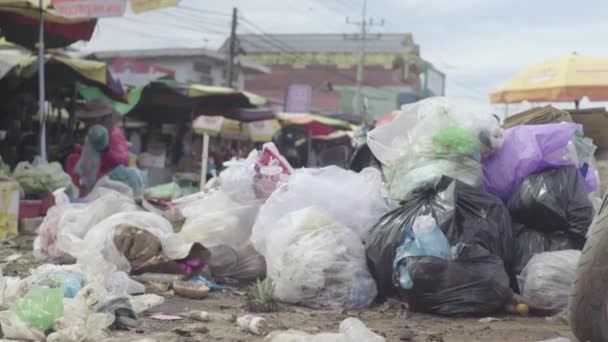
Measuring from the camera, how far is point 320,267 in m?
3.70

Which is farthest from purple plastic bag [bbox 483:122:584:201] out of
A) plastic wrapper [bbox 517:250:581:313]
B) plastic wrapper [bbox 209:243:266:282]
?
plastic wrapper [bbox 209:243:266:282]

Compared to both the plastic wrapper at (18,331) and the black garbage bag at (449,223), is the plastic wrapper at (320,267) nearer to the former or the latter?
the black garbage bag at (449,223)

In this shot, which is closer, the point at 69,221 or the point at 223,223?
the point at 223,223

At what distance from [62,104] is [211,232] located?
6.00m

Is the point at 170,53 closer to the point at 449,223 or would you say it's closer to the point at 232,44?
the point at 232,44

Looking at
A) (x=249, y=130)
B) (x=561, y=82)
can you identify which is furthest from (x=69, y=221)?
(x=249, y=130)

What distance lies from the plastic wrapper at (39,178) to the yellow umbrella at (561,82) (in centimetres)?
515

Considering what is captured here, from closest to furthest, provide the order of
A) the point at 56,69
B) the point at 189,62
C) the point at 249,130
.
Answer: the point at 56,69 < the point at 249,130 < the point at 189,62

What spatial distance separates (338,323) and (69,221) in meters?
2.42

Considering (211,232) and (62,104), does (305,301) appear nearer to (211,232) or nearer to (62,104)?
(211,232)

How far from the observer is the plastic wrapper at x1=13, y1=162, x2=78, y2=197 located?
6.84 metres

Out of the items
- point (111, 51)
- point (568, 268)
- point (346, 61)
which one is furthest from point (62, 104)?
point (346, 61)

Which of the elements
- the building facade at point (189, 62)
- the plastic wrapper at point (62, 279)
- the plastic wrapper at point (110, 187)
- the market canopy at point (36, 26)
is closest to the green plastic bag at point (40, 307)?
the plastic wrapper at point (62, 279)

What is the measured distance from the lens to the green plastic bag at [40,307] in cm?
284
